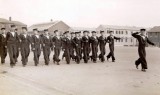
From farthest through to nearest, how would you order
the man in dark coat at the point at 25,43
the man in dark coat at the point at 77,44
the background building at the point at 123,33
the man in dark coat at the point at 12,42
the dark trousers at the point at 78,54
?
the background building at the point at 123,33, the man in dark coat at the point at 77,44, the dark trousers at the point at 78,54, the man in dark coat at the point at 25,43, the man in dark coat at the point at 12,42

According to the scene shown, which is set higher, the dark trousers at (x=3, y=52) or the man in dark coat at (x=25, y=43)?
the man in dark coat at (x=25, y=43)

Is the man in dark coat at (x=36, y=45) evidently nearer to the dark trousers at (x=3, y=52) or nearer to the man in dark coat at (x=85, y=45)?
the dark trousers at (x=3, y=52)

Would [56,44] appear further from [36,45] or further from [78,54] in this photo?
[78,54]

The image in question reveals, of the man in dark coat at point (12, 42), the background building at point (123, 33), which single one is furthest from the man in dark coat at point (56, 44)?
the background building at point (123, 33)

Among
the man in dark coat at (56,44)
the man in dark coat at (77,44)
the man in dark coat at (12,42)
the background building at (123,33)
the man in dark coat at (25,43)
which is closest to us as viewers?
the man in dark coat at (12,42)

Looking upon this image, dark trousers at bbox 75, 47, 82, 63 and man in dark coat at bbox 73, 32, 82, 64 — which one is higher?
man in dark coat at bbox 73, 32, 82, 64

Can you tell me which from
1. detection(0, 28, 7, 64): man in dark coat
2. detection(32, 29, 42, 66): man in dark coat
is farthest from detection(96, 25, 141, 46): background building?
detection(32, 29, 42, 66): man in dark coat

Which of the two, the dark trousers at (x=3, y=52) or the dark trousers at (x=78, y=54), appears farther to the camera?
A: the dark trousers at (x=3, y=52)

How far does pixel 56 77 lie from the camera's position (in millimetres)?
11867

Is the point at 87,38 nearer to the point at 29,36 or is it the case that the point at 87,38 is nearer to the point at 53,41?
the point at 53,41

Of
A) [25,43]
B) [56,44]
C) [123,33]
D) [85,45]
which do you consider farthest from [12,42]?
[123,33]

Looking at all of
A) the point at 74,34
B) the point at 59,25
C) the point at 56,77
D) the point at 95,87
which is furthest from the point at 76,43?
the point at 59,25

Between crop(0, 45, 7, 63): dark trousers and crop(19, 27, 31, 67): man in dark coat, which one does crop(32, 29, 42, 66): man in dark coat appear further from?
crop(0, 45, 7, 63): dark trousers

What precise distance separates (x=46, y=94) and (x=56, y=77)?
331cm
